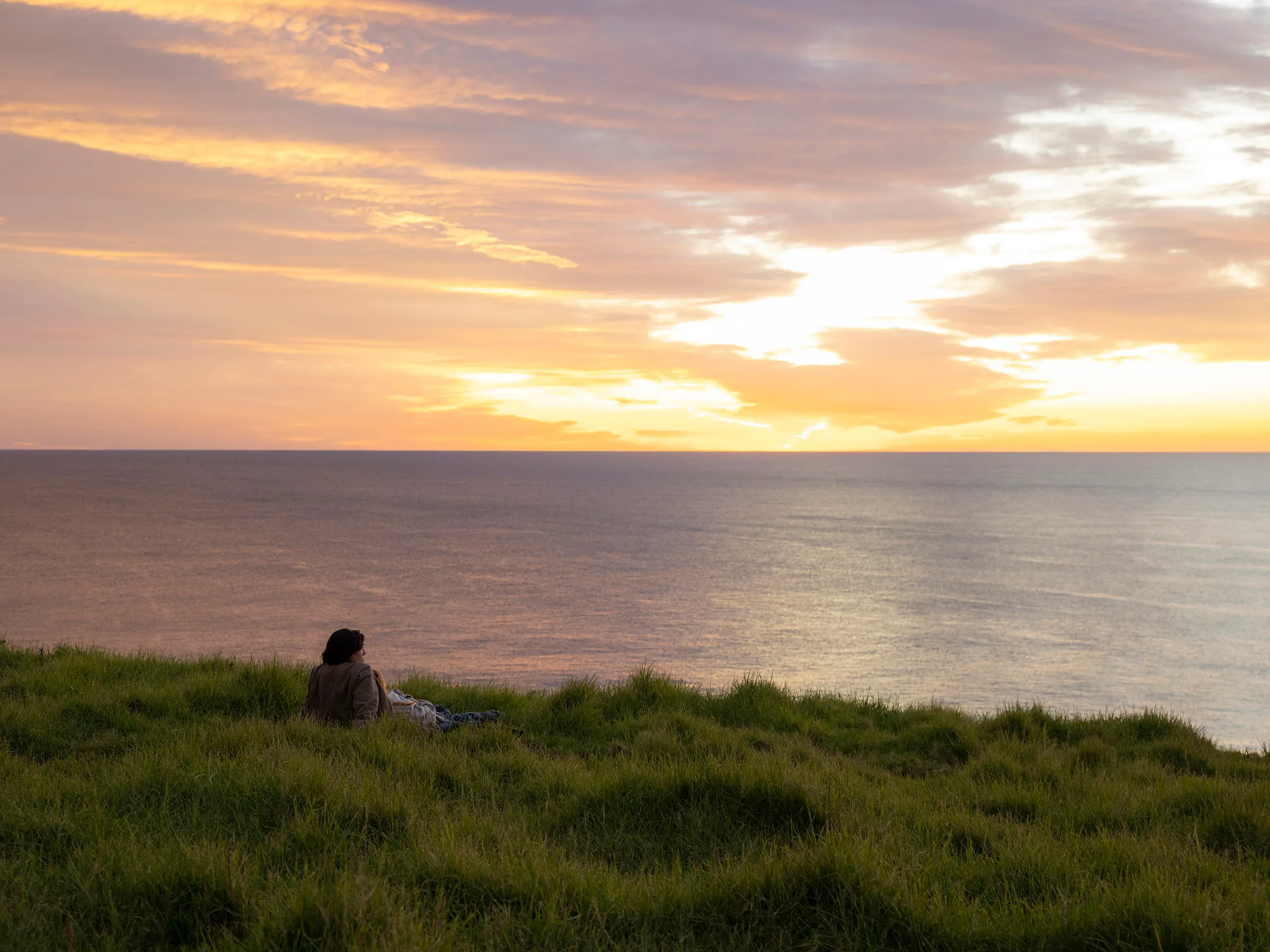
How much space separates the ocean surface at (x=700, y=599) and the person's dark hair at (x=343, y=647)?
1436cm

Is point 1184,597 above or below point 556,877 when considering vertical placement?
below

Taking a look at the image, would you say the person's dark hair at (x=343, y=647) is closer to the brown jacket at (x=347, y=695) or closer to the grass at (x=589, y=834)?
the brown jacket at (x=347, y=695)

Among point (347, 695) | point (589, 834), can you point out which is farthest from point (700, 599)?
point (589, 834)

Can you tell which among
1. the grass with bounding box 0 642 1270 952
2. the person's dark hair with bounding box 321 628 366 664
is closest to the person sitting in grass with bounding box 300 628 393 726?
the person's dark hair with bounding box 321 628 366 664

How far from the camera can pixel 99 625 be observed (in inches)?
2181

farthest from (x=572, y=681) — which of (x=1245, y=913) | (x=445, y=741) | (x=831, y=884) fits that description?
(x=1245, y=913)

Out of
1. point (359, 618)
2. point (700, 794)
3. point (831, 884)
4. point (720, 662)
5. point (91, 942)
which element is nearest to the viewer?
point (91, 942)

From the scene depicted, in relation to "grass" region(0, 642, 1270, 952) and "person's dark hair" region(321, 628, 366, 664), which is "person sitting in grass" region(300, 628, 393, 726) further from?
"grass" region(0, 642, 1270, 952)

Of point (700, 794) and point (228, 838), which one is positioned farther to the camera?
point (700, 794)

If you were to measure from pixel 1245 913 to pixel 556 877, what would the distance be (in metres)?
3.94

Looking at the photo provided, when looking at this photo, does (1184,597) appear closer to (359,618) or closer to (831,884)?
(359,618)

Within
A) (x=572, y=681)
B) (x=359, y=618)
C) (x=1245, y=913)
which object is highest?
(x=1245, y=913)

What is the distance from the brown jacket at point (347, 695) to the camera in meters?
9.83

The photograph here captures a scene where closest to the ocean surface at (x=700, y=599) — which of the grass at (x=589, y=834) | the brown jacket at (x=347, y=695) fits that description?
the grass at (x=589, y=834)
